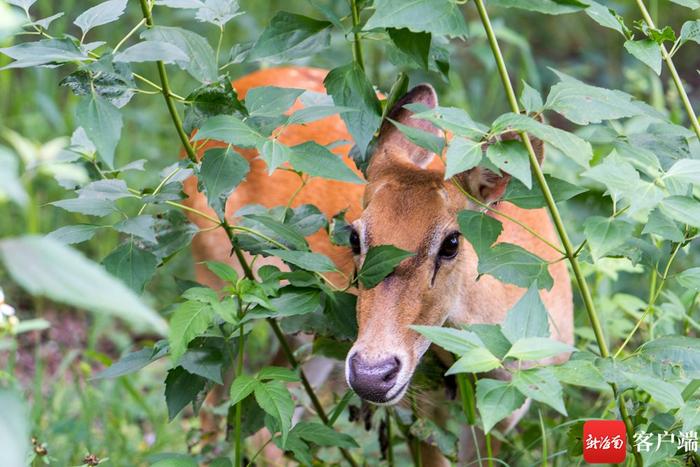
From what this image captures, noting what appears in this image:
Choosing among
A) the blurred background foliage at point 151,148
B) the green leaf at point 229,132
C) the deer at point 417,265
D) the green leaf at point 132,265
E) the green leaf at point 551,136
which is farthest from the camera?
the blurred background foliage at point 151,148

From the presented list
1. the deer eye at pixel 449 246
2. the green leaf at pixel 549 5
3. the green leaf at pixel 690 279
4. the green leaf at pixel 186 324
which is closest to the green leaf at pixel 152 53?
the green leaf at pixel 186 324

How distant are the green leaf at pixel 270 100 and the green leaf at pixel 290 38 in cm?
13

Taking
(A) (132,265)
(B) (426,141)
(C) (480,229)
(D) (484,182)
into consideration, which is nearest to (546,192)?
(C) (480,229)

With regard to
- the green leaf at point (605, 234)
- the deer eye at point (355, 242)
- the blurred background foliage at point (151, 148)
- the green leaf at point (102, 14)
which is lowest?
the blurred background foliage at point (151, 148)

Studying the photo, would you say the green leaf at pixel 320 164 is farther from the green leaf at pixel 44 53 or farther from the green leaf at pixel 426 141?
the green leaf at pixel 44 53

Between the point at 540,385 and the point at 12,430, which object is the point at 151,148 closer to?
the point at 540,385

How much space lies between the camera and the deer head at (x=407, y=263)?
294cm

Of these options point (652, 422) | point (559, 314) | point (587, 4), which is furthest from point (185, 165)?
point (559, 314)

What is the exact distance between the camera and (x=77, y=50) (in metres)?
2.47

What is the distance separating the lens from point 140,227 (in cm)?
266

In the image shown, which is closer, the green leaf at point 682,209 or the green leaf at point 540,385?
the green leaf at point 540,385

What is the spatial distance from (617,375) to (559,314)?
152 cm

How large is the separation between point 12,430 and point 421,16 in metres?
1.49

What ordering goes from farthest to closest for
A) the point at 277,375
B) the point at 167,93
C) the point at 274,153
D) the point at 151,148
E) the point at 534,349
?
the point at 151,148
the point at 277,375
the point at 167,93
the point at 274,153
the point at 534,349
